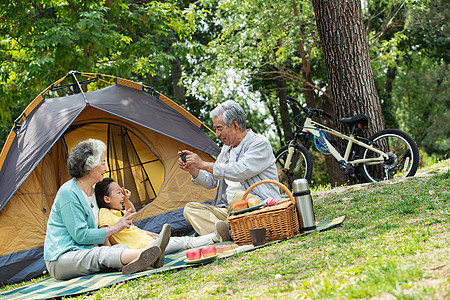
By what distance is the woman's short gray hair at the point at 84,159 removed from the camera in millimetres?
3217

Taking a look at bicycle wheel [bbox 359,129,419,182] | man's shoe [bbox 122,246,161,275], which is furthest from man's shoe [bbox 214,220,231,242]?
bicycle wheel [bbox 359,129,419,182]

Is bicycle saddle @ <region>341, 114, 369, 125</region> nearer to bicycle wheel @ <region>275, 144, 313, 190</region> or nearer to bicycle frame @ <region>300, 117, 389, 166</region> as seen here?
bicycle frame @ <region>300, 117, 389, 166</region>

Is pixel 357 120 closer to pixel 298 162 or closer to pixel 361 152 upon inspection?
pixel 361 152

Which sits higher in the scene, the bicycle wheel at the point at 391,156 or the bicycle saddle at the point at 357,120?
the bicycle saddle at the point at 357,120

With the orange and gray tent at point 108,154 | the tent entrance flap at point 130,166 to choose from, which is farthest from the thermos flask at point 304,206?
the tent entrance flap at point 130,166

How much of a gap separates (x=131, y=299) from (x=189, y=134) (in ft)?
8.49

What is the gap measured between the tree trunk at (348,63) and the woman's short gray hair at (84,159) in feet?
10.4

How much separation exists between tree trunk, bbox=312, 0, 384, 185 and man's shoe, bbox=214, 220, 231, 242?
2.46 meters

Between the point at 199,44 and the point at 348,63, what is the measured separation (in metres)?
4.54

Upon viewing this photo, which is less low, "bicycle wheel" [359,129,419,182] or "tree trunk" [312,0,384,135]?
"tree trunk" [312,0,384,135]

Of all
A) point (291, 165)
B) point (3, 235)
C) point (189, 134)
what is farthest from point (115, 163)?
point (291, 165)

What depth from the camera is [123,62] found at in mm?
8164

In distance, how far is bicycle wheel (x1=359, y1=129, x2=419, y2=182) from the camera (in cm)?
486

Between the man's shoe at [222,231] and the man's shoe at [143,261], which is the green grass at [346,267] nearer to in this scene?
the man's shoe at [143,261]
